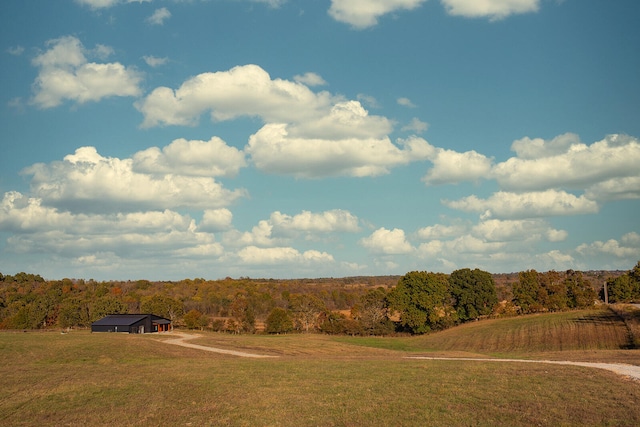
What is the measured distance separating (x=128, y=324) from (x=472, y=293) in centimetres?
7655

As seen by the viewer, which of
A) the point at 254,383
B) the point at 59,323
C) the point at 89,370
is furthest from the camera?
the point at 59,323

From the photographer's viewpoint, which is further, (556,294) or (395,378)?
(556,294)

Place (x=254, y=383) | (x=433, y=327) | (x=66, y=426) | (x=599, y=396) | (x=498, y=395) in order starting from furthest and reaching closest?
(x=433, y=327) → (x=254, y=383) → (x=498, y=395) → (x=599, y=396) → (x=66, y=426)

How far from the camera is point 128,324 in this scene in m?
100

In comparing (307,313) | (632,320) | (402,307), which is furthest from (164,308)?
(632,320)

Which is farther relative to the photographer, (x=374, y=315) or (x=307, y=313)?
(x=307, y=313)

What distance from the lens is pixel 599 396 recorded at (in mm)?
22703

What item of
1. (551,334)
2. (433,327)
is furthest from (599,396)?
(433,327)

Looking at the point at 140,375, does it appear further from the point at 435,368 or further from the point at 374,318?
the point at 374,318

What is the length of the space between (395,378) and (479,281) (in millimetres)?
83896

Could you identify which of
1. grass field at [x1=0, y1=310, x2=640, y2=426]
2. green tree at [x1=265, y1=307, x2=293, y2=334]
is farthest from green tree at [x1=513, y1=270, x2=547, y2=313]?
grass field at [x1=0, y1=310, x2=640, y2=426]

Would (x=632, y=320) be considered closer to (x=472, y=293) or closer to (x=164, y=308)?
(x=472, y=293)

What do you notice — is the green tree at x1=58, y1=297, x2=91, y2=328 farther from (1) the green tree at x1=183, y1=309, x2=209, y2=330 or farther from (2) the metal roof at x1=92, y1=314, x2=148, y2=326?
(1) the green tree at x1=183, y1=309, x2=209, y2=330

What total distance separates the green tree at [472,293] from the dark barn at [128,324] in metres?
69.3
